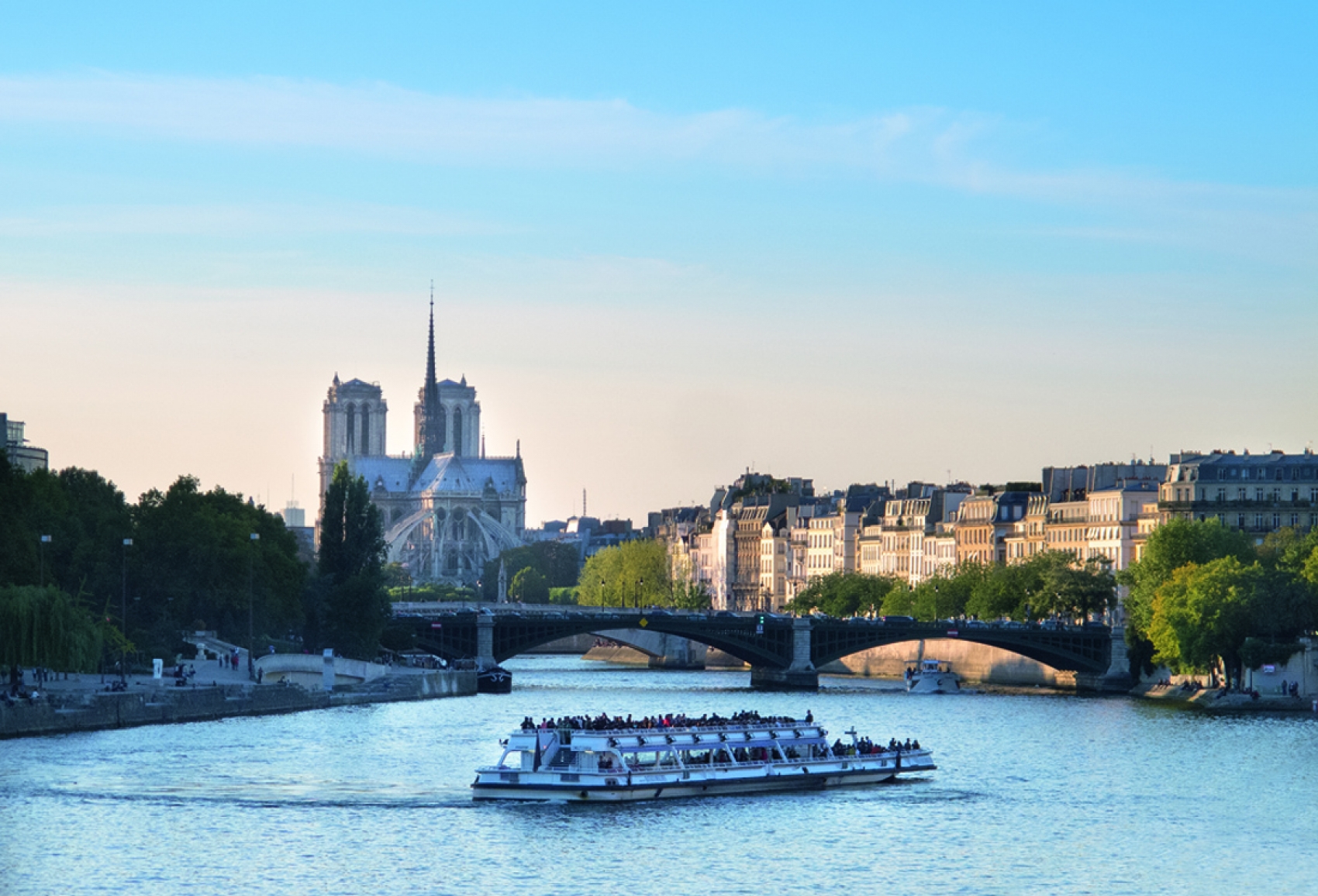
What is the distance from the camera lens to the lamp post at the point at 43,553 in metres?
98.3

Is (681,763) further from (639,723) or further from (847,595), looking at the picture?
(847,595)

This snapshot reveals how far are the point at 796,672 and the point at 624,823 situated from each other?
66.9 metres

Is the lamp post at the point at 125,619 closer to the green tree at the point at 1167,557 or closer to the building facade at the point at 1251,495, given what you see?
the green tree at the point at 1167,557

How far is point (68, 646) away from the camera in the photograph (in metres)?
91.4

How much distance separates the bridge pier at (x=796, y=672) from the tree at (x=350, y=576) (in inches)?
725

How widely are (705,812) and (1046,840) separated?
29.6ft

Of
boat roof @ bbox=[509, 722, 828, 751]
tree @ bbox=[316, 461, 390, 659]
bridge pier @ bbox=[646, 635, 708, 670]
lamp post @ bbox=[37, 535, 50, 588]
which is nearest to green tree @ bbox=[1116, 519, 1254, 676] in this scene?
tree @ bbox=[316, 461, 390, 659]

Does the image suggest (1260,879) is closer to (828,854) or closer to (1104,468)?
(828,854)

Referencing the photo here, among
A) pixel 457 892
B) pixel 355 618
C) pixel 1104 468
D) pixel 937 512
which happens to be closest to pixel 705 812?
pixel 457 892

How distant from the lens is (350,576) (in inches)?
5197

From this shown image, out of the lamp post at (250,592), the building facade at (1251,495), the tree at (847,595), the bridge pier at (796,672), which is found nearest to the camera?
the lamp post at (250,592)

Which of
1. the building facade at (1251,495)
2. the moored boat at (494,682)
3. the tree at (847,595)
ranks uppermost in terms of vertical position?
the building facade at (1251,495)

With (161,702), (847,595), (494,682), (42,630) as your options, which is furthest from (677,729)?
(847,595)

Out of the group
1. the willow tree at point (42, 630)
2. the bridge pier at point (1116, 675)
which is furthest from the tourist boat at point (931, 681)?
the willow tree at point (42, 630)
